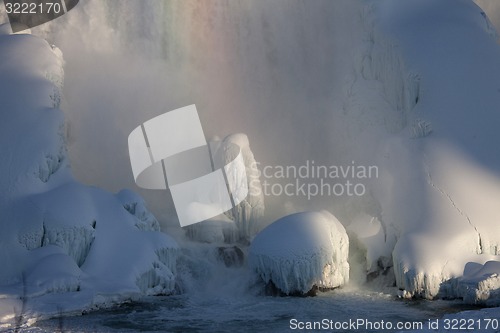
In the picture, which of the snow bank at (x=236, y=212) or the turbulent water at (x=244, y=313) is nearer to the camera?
the turbulent water at (x=244, y=313)

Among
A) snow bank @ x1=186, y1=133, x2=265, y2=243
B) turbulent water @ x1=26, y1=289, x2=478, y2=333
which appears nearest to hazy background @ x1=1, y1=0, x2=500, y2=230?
snow bank @ x1=186, y1=133, x2=265, y2=243

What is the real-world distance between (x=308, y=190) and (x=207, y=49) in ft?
18.4

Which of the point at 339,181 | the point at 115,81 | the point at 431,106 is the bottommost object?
the point at 339,181

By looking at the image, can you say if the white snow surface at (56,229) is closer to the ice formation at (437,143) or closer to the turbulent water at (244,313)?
the turbulent water at (244,313)

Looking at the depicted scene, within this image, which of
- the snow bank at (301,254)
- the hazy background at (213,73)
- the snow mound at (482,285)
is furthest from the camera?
the hazy background at (213,73)

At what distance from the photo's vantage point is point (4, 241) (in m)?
16.1

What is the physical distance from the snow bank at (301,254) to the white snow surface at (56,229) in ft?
6.43

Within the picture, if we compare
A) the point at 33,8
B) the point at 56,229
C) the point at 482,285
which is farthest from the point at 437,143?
the point at 33,8

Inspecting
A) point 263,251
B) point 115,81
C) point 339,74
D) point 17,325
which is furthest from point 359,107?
point 17,325

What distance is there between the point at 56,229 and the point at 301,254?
499 centimetres

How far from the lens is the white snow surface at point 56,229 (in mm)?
15000

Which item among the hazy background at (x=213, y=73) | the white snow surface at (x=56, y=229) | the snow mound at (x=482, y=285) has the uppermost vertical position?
the hazy background at (x=213, y=73)

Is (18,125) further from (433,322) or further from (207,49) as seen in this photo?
(433,322)

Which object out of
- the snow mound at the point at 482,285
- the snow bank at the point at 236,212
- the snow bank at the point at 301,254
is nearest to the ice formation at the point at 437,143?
the snow mound at the point at 482,285
